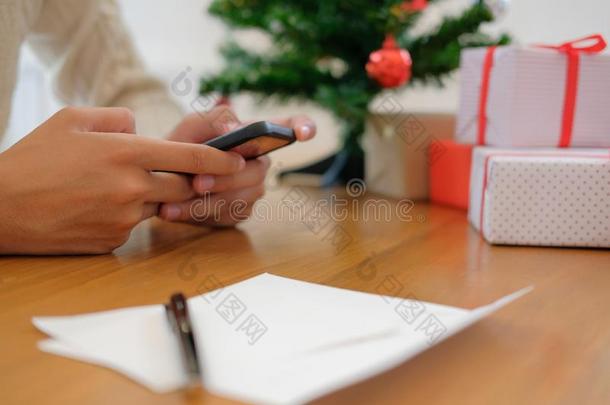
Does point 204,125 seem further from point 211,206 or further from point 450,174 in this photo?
point 450,174

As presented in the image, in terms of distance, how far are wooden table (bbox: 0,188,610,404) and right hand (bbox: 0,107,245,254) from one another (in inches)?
0.9

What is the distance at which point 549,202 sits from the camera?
0.61 m

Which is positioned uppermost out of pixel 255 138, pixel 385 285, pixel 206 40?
pixel 206 40

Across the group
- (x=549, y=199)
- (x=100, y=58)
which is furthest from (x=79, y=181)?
(x=100, y=58)

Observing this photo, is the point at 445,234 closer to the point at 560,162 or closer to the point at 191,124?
the point at 560,162

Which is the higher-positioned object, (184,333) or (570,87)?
(570,87)

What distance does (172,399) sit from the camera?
0.89 ft

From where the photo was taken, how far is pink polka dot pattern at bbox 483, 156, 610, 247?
59 cm

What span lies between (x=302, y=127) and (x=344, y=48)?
1.17ft

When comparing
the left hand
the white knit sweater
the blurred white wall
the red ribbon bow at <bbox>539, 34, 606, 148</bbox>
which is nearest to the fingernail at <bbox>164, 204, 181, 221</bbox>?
the left hand

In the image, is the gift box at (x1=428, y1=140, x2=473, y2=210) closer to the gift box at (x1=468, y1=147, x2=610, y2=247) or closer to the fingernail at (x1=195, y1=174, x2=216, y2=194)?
the gift box at (x1=468, y1=147, x2=610, y2=247)

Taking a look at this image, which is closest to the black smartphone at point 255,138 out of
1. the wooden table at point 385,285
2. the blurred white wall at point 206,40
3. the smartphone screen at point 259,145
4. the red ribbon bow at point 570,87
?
the smartphone screen at point 259,145

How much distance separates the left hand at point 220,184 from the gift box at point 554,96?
0.25m

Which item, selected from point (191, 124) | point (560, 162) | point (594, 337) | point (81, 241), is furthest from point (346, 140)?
point (594, 337)
